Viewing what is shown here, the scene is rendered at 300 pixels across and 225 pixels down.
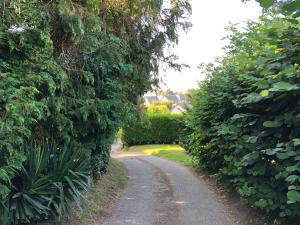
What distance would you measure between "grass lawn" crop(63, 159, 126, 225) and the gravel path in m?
0.25

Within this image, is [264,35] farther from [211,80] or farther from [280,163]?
[211,80]

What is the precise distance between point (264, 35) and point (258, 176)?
236 centimetres

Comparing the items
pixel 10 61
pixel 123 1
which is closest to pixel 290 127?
pixel 10 61

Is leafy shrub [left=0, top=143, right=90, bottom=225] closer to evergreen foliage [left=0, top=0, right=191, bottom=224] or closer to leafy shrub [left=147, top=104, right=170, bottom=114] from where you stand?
evergreen foliage [left=0, top=0, right=191, bottom=224]

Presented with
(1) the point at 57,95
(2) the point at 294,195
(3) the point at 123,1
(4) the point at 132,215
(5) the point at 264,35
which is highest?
(3) the point at 123,1

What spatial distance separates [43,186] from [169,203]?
387 cm

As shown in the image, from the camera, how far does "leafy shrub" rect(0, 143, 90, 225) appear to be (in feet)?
20.6

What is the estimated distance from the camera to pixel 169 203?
9.52 m

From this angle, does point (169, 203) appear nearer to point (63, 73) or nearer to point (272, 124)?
point (63, 73)

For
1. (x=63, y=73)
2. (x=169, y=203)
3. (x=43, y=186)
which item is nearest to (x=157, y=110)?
(x=169, y=203)

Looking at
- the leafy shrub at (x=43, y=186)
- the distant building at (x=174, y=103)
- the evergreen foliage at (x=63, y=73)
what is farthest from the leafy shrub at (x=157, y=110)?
the leafy shrub at (x=43, y=186)

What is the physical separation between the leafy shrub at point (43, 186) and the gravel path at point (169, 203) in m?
1.32

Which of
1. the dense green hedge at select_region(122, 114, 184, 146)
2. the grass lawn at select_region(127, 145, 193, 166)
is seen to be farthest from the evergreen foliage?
the dense green hedge at select_region(122, 114, 184, 146)

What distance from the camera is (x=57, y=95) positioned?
8.12 metres
